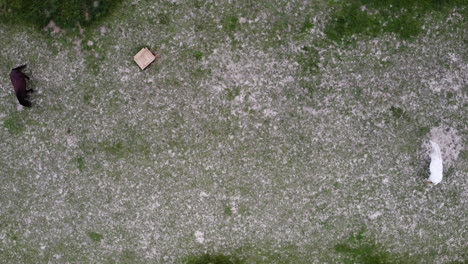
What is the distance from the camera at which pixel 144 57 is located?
18.6ft

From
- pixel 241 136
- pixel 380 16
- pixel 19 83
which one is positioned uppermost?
pixel 380 16

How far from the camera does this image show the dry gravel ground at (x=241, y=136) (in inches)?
225

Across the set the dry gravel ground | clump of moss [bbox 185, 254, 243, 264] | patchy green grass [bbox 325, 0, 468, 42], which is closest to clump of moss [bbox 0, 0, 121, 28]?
the dry gravel ground

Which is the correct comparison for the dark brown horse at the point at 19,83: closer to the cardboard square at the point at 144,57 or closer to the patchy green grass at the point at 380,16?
the cardboard square at the point at 144,57

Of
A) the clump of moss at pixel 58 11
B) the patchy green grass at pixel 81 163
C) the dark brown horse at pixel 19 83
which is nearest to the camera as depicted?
the dark brown horse at pixel 19 83

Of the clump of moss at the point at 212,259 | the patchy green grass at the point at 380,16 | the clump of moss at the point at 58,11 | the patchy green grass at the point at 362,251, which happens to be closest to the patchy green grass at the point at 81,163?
the clump of moss at the point at 58,11

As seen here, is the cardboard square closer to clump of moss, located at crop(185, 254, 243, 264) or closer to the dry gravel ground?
the dry gravel ground

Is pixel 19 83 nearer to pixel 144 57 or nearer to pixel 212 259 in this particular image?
pixel 144 57

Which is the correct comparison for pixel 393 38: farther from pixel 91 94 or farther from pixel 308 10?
pixel 91 94

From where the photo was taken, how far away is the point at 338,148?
5.75 m

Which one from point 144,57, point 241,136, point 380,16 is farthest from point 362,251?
point 144,57

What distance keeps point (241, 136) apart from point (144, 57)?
219 centimetres

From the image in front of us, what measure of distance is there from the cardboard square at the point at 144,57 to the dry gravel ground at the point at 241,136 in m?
0.18

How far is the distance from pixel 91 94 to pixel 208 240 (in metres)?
3.36
